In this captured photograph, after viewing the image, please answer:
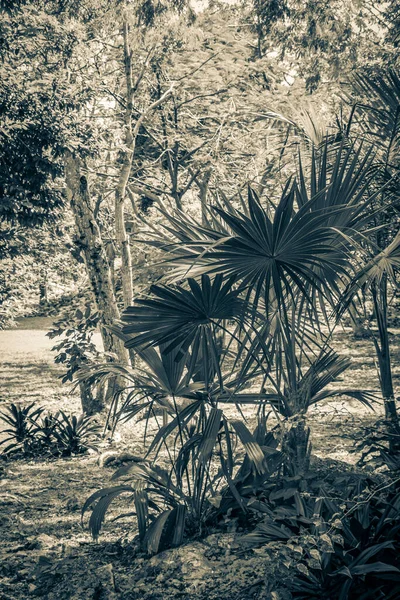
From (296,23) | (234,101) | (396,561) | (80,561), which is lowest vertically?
(80,561)

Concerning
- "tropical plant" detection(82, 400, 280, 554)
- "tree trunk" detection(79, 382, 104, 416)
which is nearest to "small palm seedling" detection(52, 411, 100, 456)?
"tree trunk" detection(79, 382, 104, 416)

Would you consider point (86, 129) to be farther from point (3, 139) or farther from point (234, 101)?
point (234, 101)

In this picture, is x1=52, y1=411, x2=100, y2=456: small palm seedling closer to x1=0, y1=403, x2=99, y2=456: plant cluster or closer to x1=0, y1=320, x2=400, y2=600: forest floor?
x1=0, y1=403, x2=99, y2=456: plant cluster

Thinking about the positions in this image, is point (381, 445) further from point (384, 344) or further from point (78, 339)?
point (78, 339)

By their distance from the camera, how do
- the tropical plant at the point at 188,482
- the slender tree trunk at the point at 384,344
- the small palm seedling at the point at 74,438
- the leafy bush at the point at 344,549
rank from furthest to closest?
the small palm seedling at the point at 74,438 < the slender tree trunk at the point at 384,344 < the tropical plant at the point at 188,482 < the leafy bush at the point at 344,549

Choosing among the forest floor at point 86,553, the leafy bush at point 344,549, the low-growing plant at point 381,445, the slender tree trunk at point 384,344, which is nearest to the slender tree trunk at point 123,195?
the forest floor at point 86,553

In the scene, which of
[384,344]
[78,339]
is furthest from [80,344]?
[384,344]

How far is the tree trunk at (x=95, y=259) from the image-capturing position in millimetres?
7688

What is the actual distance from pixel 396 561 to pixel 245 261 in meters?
1.74

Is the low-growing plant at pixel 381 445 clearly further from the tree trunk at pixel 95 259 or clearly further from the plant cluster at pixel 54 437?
the tree trunk at pixel 95 259

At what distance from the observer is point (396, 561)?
2.70 metres

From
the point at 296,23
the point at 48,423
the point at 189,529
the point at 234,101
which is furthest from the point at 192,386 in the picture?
the point at 296,23

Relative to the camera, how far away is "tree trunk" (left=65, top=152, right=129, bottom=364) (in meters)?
7.69

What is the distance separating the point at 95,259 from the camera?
7.82 meters
